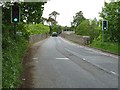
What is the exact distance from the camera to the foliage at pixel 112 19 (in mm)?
39875

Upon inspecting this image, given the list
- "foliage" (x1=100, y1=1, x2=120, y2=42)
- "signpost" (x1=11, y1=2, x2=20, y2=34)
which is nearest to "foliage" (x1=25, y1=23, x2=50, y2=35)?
"foliage" (x1=100, y1=1, x2=120, y2=42)

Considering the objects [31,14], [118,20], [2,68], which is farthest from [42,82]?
[118,20]

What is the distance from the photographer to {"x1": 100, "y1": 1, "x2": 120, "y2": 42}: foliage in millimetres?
39875

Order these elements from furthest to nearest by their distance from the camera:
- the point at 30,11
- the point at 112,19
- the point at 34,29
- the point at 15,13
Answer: the point at 34,29 < the point at 112,19 < the point at 30,11 < the point at 15,13

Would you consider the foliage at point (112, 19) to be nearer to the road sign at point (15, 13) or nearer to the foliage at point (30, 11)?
the foliage at point (30, 11)

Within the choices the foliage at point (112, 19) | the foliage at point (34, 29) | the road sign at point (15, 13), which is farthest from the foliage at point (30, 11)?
the foliage at point (34, 29)

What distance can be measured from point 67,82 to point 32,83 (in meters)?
1.34

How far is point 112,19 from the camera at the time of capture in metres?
41.4

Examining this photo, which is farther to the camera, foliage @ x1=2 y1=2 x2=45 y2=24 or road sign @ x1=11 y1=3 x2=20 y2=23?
foliage @ x1=2 y1=2 x2=45 y2=24

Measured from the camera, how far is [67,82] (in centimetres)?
1374

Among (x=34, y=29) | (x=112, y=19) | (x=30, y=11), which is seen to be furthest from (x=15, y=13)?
(x=34, y=29)

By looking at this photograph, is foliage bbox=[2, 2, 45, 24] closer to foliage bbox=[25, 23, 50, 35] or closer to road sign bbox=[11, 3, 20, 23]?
road sign bbox=[11, 3, 20, 23]

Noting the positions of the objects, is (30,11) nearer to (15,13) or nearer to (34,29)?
(15,13)

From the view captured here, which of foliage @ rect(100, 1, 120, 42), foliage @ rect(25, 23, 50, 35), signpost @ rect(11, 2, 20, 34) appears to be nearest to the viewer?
signpost @ rect(11, 2, 20, 34)
